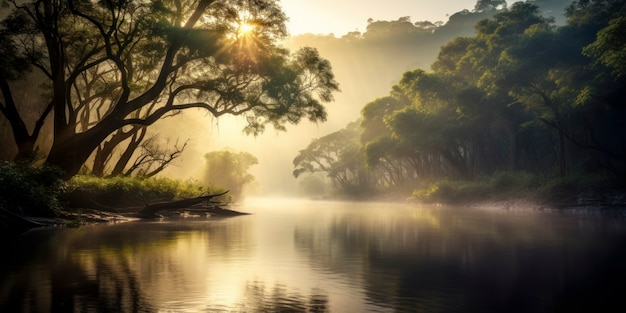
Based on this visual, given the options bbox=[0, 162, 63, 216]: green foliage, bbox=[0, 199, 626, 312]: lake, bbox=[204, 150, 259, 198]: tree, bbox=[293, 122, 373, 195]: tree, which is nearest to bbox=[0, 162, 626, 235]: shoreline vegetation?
bbox=[0, 162, 63, 216]: green foliage

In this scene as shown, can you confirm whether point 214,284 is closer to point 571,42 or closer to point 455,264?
point 455,264

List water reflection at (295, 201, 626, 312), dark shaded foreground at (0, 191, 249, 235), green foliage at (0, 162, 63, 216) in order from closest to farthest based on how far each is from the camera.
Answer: water reflection at (295, 201, 626, 312) → dark shaded foreground at (0, 191, 249, 235) → green foliage at (0, 162, 63, 216)

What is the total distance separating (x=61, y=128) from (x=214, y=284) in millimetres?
21211

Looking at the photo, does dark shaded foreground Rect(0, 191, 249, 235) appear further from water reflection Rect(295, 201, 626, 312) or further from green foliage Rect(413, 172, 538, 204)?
green foliage Rect(413, 172, 538, 204)

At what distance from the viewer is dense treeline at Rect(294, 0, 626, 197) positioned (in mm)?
41438

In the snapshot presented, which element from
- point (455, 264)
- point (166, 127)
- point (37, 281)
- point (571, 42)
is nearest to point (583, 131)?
point (571, 42)

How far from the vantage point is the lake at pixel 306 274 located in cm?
771

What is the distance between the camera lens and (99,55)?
34094 mm

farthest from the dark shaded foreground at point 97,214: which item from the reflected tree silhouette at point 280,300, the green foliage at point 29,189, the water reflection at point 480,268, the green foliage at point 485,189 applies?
the green foliage at point 485,189

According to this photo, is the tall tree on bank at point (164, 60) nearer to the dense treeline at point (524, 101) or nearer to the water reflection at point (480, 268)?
the water reflection at point (480, 268)

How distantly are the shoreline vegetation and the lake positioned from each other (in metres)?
2.86

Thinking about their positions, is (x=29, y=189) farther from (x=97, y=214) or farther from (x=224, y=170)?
(x=224, y=170)

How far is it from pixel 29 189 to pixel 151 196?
12691mm

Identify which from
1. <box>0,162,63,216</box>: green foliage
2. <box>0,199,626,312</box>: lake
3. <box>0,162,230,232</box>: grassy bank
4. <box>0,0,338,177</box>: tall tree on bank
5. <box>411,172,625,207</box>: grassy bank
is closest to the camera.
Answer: <box>0,199,626,312</box>: lake
